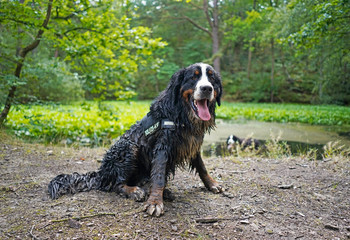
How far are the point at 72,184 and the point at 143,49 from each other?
401 cm

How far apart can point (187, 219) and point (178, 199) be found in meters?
0.54

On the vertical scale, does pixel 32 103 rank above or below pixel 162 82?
below

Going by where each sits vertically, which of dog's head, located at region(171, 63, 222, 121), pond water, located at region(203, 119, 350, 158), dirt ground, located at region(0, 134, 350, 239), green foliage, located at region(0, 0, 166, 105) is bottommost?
pond water, located at region(203, 119, 350, 158)

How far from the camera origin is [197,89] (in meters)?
2.88

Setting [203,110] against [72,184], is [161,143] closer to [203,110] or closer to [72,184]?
[203,110]

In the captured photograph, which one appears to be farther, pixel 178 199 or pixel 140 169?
pixel 140 169

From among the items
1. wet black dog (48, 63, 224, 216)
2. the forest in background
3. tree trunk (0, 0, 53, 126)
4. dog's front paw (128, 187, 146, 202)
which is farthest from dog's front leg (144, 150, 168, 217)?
tree trunk (0, 0, 53, 126)

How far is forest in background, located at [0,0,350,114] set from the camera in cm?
548

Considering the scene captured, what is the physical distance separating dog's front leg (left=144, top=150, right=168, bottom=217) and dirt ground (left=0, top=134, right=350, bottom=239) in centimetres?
9

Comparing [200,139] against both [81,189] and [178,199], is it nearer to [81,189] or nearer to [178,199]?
[178,199]

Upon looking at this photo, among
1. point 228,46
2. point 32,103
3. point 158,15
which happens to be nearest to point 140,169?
point 32,103

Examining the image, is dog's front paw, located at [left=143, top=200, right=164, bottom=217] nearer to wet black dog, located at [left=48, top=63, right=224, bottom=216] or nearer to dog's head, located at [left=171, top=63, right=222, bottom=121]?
wet black dog, located at [left=48, top=63, right=224, bottom=216]

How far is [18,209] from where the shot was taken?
8.87 feet

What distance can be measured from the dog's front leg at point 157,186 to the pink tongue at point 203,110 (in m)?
0.59
